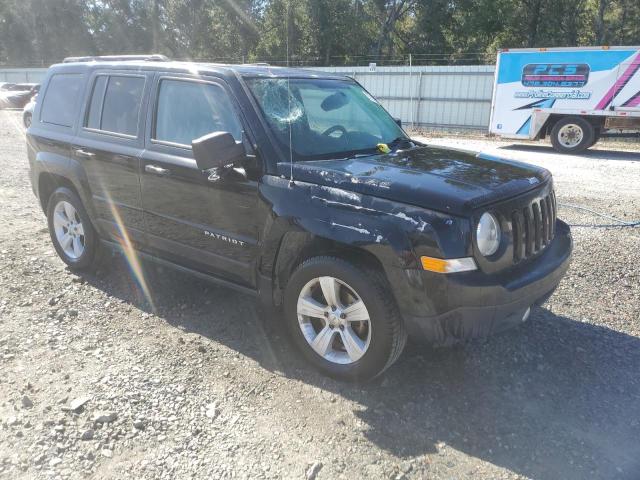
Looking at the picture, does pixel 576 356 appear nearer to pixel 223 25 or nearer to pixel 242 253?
pixel 242 253

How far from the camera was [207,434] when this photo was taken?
2.83 m

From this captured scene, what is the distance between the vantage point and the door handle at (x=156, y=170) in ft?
12.8

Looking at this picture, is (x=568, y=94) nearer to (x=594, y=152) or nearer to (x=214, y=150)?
(x=594, y=152)

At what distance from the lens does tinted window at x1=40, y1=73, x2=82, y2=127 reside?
15.7 feet

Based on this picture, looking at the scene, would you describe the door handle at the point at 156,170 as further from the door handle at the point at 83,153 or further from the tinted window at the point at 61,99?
the tinted window at the point at 61,99

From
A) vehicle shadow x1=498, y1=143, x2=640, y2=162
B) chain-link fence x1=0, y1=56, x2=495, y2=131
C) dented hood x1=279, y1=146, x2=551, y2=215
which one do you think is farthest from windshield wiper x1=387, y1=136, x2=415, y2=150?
chain-link fence x1=0, y1=56, x2=495, y2=131

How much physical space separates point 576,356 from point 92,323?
140 inches

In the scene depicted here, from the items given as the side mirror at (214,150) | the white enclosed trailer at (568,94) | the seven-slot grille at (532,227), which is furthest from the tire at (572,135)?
the side mirror at (214,150)

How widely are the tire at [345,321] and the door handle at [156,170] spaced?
4.41 feet

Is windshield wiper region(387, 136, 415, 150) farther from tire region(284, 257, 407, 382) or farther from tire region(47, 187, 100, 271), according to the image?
tire region(47, 187, 100, 271)

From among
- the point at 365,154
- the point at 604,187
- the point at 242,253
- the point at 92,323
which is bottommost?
the point at 604,187

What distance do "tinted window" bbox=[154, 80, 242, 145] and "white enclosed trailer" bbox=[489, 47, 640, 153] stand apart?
13641mm

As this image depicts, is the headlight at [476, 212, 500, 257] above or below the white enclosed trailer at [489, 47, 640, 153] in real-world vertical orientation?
above

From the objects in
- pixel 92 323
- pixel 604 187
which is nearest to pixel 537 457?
pixel 92 323
